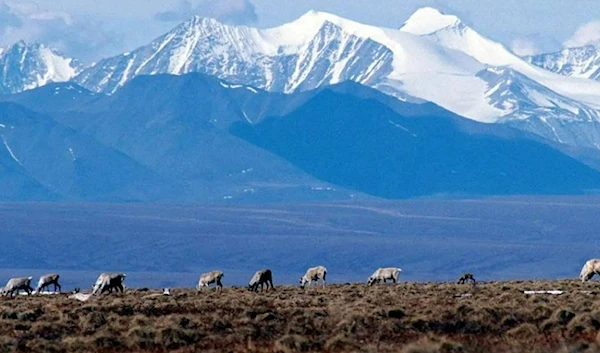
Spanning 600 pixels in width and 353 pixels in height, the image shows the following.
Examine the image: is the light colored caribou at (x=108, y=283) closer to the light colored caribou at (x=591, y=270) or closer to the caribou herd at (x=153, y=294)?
the caribou herd at (x=153, y=294)

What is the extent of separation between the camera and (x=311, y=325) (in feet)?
95.1

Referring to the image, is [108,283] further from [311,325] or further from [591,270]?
[591,270]

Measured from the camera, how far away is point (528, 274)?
174 meters

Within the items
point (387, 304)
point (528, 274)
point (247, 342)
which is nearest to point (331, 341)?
point (247, 342)

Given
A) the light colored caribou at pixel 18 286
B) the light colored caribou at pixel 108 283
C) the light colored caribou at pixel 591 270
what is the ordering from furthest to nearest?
1. the light colored caribou at pixel 591 270
2. the light colored caribou at pixel 18 286
3. the light colored caribou at pixel 108 283

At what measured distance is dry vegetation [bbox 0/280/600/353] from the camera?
25.0 m

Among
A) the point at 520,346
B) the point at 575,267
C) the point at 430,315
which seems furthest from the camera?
the point at 575,267

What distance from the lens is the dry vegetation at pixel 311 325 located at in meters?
25.0

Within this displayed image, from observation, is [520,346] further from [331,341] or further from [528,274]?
[528,274]

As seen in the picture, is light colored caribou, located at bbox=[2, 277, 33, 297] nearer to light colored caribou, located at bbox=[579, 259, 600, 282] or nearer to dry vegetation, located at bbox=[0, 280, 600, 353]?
dry vegetation, located at bbox=[0, 280, 600, 353]

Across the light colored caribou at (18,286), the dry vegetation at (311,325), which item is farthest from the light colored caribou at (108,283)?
the dry vegetation at (311,325)

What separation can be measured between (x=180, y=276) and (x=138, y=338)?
516 ft

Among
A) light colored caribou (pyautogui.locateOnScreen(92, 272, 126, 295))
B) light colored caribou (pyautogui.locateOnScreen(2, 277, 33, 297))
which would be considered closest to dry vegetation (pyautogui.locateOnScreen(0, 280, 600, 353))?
light colored caribou (pyautogui.locateOnScreen(92, 272, 126, 295))

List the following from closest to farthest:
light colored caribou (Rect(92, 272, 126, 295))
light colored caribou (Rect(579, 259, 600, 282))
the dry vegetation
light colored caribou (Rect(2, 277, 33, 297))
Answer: the dry vegetation → light colored caribou (Rect(92, 272, 126, 295)) → light colored caribou (Rect(2, 277, 33, 297)) → light colored caribou (Rect(579, 259, 600, 282))
